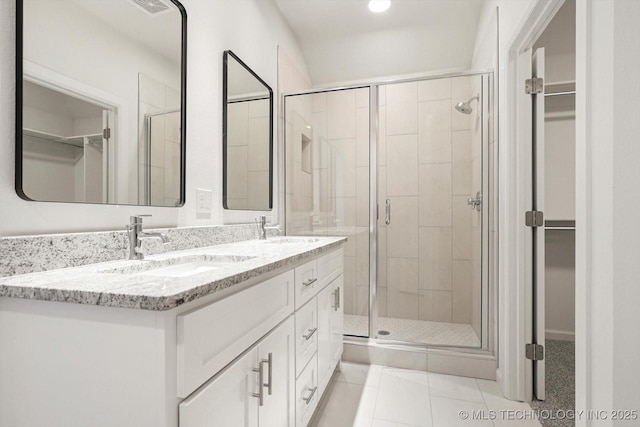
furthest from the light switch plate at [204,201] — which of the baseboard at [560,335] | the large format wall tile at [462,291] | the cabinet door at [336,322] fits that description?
the baseboard at [560,335]

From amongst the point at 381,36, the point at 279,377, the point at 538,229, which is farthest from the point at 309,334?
the point at 381,36

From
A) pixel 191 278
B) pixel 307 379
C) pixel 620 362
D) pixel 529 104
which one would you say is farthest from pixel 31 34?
pixel 529 104

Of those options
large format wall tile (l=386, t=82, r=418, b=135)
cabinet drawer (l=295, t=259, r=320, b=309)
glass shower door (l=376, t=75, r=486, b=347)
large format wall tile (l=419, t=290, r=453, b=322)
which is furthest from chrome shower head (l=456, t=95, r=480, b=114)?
cabinet drawer (l=295, t=259, r=320, b=309)

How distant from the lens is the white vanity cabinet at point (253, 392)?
2.28 ft

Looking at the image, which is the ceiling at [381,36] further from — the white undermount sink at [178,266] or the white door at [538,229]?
the white undermount sink at [178,266]

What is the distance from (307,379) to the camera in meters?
1.36

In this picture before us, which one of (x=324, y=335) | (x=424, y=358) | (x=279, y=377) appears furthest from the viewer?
(x=424, y=358)

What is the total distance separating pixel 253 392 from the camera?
0.90 metres

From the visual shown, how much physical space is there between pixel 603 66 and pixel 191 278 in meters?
1.16

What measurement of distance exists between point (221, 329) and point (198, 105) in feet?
3.82

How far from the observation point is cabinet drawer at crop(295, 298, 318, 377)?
A: 49.6 inches

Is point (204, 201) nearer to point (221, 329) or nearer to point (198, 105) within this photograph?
point (198, 105)

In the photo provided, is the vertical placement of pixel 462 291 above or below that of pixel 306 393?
above

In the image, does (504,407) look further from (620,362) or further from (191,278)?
(191,278)
